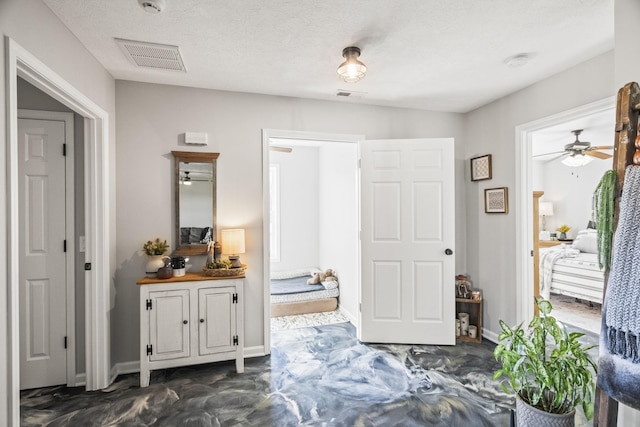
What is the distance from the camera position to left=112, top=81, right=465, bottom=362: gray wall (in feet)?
8.93

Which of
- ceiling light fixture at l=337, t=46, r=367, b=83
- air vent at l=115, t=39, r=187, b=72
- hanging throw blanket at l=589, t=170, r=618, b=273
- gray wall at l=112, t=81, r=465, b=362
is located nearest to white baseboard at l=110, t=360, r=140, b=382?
gray wall at l=112, t=81, r=465, b=362

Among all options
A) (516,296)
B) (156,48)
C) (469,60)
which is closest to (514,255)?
(516,296)

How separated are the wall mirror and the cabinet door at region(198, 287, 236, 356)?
465mm

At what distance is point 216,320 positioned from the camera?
8.60 ft

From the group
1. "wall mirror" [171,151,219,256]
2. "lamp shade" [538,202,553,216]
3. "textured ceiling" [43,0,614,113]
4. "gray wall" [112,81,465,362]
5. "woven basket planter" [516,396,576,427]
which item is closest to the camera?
"woven basket planter" [516,396,576,427]

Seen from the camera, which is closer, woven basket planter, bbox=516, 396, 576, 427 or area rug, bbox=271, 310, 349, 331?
woven basket planter, bbox=516, 396, 576, 427

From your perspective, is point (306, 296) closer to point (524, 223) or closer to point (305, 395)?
point (305, 395)

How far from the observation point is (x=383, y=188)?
10.7ft

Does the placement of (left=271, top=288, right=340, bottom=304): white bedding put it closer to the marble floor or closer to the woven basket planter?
the marble floor

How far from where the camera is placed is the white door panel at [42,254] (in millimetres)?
2354

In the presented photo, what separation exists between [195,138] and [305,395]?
2386 mm

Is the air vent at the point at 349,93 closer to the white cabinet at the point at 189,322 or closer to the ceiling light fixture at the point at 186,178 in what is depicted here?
the ceiling light fixture at the point at 186,178

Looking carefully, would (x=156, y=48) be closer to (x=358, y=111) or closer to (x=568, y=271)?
(x=358, y=111)

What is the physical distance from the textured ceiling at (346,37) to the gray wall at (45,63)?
9 centimetres
